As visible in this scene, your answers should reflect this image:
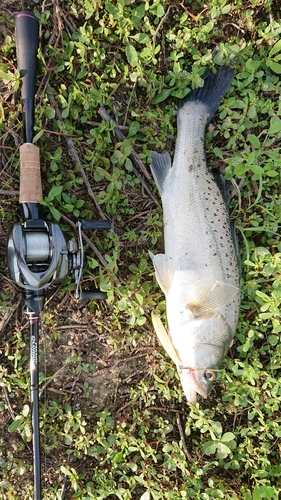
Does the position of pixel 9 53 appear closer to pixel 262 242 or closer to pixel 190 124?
pixel 190 124

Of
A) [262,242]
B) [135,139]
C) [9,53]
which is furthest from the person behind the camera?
[262,242]

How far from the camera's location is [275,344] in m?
2.96

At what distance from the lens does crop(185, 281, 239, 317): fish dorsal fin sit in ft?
8.57

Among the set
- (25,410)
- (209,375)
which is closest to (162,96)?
(209,375)

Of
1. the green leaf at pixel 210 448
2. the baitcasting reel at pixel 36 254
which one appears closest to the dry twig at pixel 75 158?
the baitcasting reel at pixel 36 254

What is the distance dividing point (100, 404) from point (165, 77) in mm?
2167

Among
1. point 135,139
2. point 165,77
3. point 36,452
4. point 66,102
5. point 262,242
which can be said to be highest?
point 165,77

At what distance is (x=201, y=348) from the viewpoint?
2.63 m

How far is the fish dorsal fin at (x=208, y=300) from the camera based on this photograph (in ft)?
8.57

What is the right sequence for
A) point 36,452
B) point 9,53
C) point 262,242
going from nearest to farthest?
point 36,452 < point 9,53 < point 262,242

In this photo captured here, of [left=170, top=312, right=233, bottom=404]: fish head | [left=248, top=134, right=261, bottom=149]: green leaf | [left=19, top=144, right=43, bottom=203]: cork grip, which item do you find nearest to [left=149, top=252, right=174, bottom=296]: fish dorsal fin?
[left=170, top=312, right=233, bottom=404]: fish head

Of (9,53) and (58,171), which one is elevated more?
(9,53)

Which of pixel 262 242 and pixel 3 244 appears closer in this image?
pixel 3 244

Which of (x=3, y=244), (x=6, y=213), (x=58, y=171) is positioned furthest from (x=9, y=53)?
(x=3, y=244)
